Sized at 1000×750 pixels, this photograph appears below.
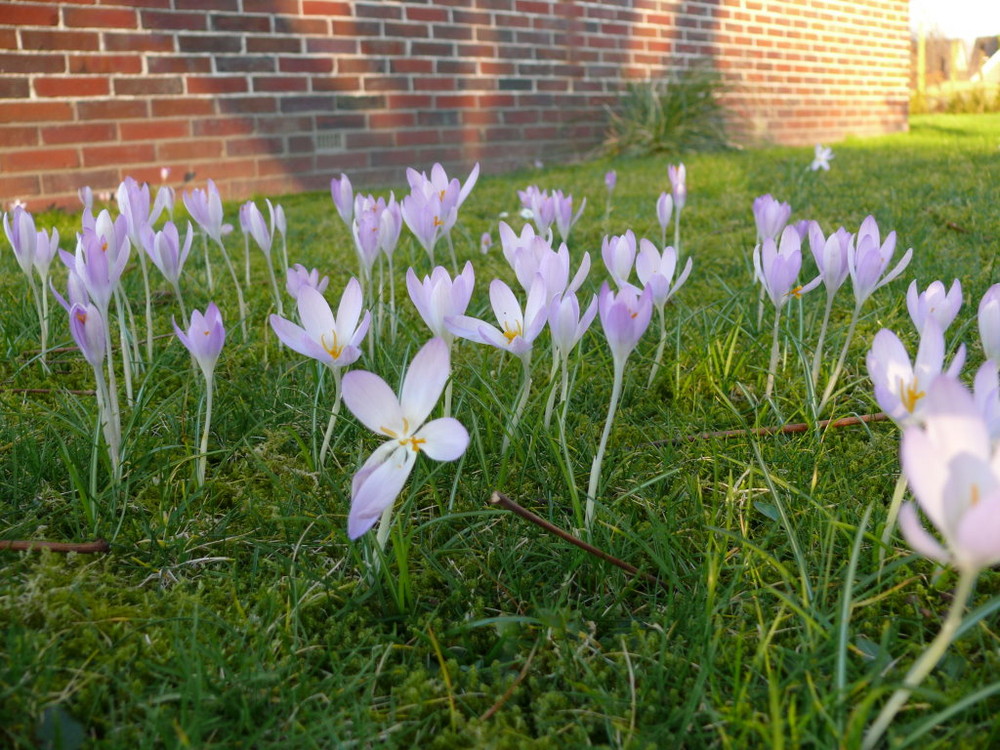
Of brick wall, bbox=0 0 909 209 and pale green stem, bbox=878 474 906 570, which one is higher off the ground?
brick wall, bbox=0 0 909 209

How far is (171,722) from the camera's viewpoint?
31.6 inches

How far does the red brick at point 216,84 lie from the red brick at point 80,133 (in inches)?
21.9

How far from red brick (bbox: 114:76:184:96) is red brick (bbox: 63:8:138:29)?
Answer: 0.93 feet

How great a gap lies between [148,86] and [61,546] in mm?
4500

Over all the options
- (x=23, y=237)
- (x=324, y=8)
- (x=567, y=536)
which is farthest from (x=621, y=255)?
(x=324, y=8)

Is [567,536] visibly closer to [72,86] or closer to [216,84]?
[72,86]

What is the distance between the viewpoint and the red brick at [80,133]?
4566 mm

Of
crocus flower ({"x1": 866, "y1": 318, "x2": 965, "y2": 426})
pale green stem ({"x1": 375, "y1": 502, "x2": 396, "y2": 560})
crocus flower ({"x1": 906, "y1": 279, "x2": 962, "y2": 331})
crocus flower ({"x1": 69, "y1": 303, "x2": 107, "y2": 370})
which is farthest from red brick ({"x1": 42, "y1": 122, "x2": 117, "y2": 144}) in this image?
crocus flower ({"x1": 866, "y1": 318, "x2": 965, "y2": 426})

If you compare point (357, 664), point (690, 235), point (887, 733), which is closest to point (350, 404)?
point (357, 664)

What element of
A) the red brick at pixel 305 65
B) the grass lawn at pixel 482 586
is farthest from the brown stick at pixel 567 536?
the red brick at pixel 305 65

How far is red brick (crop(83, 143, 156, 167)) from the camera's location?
4.73m

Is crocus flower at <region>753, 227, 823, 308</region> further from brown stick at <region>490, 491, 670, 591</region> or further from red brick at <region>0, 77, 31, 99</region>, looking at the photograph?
red brick at <region>0, 77, 31, 99</region>

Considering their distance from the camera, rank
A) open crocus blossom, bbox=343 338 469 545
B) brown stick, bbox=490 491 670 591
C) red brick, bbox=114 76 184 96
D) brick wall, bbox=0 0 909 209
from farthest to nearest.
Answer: red brick, bbox=114 76 184 96, brick wall, bbox=0 0 909 209, brown stick, bbox=490 491 670 591, open crocus blossom, bbox=343 338 469 545

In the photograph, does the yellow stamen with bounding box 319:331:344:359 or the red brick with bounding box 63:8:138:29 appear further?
the red brick with bounding box 63:8:138:29
